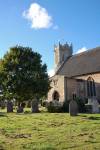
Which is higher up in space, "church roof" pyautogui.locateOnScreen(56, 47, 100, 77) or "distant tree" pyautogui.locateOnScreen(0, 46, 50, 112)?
"church roof" pyautogui.locateOnScreen(56, 47, 100, 77)

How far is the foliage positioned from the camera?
1435 inches

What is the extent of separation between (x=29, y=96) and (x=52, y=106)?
449 cm

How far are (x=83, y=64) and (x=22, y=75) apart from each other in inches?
697

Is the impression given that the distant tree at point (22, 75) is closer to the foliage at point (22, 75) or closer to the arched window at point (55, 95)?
the foliage at point (22, 75)

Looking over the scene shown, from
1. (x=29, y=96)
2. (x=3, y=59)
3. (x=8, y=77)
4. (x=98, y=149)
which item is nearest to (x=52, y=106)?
(x=29, y=96)

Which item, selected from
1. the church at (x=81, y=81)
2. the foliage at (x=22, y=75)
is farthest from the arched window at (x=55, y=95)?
the foliage at (x=22, y=75)

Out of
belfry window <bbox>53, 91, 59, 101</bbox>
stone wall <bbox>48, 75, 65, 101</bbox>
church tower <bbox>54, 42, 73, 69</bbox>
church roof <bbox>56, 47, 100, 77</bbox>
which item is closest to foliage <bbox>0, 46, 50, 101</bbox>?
stone wall <bbox>48, 75, 65, 101</bbox>

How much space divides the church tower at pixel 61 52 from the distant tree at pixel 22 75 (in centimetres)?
2906

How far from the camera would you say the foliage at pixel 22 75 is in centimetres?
3644

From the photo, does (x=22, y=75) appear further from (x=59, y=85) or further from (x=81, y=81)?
(x=81, y=81)

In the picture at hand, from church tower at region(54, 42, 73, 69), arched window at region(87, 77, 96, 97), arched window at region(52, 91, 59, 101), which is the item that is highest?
church tower at region(54, 42, 73, 69)

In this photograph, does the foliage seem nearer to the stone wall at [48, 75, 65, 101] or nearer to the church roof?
the stone wall at [48, 75, 65, 101]

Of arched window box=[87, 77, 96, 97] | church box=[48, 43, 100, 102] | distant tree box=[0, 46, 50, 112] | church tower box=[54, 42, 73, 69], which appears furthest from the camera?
church tower box=[54, 42, 73, 69]

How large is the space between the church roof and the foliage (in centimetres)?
1167
